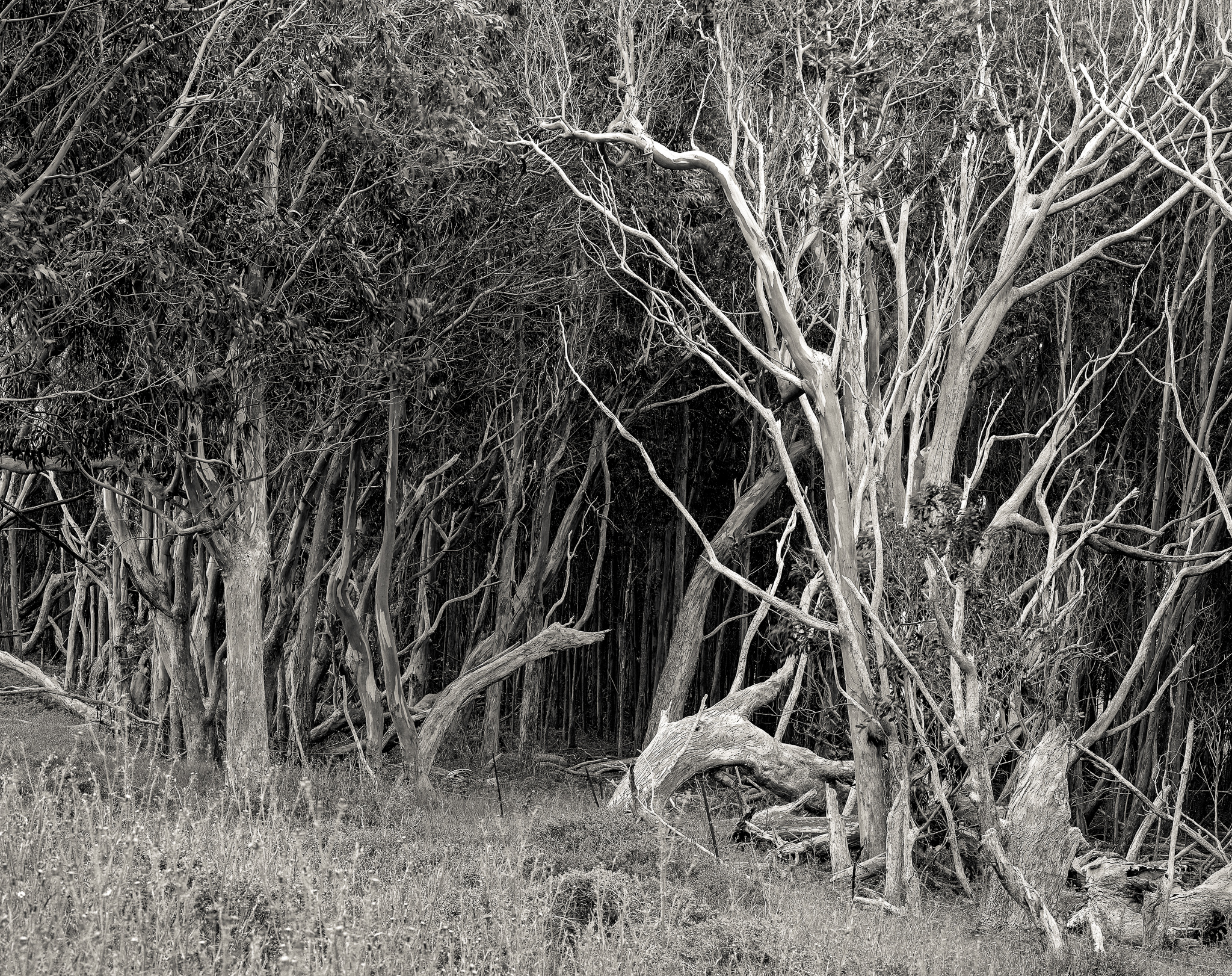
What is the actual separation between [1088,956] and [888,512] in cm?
411

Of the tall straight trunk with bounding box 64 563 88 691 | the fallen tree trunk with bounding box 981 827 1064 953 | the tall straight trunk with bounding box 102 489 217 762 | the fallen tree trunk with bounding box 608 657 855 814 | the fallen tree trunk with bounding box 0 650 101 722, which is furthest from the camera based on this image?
the tall straight trunk with bounding box 64 563 88 691

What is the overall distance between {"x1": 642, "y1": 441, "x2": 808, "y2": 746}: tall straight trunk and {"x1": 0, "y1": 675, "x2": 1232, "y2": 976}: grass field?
6.10 metres

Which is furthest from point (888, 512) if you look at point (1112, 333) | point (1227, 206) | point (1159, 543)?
point (1112, 333)

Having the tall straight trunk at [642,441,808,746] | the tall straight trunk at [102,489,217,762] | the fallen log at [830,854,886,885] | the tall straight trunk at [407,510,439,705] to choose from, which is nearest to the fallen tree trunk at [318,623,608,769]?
the tall straight trunk at [102,489,217,762]

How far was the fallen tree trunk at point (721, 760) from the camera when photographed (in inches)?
459

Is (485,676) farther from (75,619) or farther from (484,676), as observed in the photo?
(75,619)

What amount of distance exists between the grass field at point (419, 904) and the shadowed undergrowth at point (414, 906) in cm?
2

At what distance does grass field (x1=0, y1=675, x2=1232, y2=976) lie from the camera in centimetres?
557

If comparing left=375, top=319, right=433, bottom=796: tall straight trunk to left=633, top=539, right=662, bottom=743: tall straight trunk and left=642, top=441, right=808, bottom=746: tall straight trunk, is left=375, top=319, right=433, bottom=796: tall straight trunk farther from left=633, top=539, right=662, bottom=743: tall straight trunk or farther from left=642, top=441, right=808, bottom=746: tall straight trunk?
left=633, top=539, right=662, bottom=743: tall straight trunk

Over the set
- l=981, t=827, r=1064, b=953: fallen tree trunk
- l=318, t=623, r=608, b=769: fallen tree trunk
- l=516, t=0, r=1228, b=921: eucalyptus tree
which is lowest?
l=981, t=827, r=1064, b=953: fallen tree trunk

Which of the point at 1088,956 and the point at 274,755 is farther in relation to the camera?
the point at 274,755

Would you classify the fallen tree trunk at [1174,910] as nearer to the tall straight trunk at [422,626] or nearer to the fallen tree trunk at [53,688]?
the tall straight trunk at [422,626]

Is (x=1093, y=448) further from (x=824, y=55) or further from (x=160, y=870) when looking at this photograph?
(x=160, y=870)

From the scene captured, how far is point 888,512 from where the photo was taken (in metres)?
11.0
